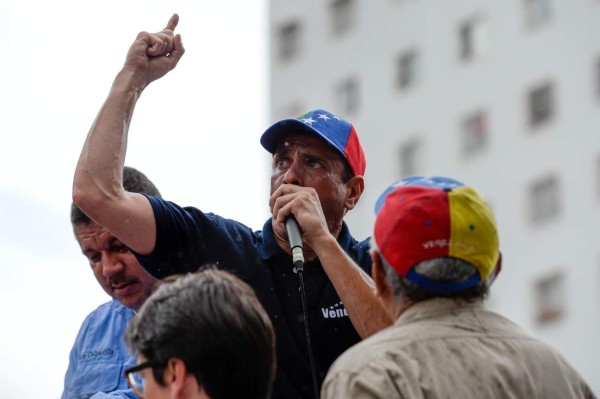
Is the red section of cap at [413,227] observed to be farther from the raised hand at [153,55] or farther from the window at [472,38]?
the window at [472,38]

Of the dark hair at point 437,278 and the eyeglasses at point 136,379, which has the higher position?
the dark hair at point 437,278

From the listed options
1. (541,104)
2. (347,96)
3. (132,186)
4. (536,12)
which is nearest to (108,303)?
(132,186)

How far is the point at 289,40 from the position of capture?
168 ft

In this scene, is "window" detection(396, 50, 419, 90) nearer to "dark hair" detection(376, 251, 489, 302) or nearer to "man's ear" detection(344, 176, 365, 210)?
"man's ear" detection(344, 176, 365, 210)

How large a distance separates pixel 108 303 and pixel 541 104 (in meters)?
40.3

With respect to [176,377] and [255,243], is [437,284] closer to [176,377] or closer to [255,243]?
[176,377]

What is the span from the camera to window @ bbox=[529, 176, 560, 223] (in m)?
43.8

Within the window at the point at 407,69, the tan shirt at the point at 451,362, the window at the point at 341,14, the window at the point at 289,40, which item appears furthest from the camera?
the window at the point at 289,40

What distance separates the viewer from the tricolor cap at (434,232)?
368 cm

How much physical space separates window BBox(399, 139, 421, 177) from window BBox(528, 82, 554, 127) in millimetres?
4008

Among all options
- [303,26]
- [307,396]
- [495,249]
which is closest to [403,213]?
[495,249]

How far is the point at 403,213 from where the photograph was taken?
3.72 m

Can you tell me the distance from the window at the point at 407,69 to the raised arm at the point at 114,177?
43.4 metres

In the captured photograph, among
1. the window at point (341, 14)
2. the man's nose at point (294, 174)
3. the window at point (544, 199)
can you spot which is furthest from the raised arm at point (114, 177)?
the window at point (341, 14)
